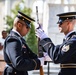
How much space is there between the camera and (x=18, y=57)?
3295 mm

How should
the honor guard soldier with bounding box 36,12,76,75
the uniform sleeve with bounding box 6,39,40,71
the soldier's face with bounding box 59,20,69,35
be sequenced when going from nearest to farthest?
the uniform sleeve with bounding box 6,39,40,71 → the honor guard soldier with bounding box 36,12,76,75 → the soldier's face with bounding box 59,20,69,35

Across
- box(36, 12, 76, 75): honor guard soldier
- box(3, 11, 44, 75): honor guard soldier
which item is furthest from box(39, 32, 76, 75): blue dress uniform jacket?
box(3, 11, 44, 75): honor guard soldier

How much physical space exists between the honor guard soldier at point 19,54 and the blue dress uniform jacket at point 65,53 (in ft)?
0.56

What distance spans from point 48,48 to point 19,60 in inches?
14.3

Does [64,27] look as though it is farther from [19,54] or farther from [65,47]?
[19,54]

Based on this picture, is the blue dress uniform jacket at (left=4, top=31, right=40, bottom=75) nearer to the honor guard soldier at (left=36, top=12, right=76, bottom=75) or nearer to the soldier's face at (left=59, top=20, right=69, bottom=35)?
the honor guard soldier at (left=36, top=12, right=76, bottom=75)

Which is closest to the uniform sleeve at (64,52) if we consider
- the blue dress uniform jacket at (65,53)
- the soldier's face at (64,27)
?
the blue dress uniform jacket at (65,53)

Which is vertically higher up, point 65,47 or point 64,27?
point 64,27

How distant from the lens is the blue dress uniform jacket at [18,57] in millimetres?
3307

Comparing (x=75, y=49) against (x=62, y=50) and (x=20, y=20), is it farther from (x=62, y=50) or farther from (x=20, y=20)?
(x=20, y=20)

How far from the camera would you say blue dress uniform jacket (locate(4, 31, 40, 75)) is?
3.31 m

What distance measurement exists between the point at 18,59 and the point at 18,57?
0.07ft

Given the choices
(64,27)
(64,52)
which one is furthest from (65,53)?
(64,27)

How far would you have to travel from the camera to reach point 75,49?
3.42 metres
